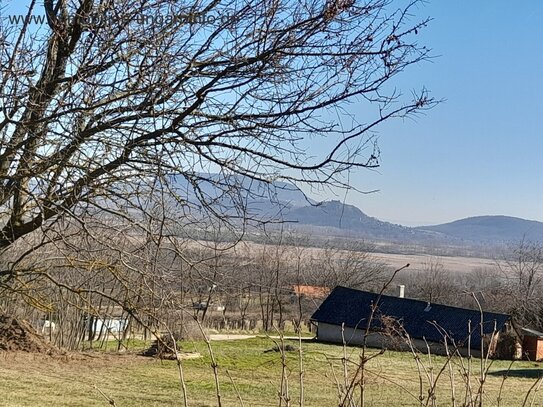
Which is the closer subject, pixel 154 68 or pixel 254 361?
pixel 154 68

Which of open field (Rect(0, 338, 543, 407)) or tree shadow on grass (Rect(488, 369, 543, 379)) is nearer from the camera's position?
open field (Rect(0, 338, 543, 407))

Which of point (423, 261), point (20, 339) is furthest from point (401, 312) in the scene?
point (423, 261)

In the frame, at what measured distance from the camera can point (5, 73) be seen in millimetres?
3379

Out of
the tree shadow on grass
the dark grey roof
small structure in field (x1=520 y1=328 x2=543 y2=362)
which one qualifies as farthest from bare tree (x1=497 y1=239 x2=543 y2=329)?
the tree shadow on grass

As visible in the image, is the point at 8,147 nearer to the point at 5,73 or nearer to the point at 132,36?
the point at 5,73

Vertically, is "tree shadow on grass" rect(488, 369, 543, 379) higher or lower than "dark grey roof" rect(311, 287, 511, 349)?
lower

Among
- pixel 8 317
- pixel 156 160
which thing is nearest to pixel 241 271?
pixel 156 160

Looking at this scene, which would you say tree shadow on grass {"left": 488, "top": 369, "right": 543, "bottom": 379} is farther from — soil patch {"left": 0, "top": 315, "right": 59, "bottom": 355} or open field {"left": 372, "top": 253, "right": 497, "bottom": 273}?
open field {"left": 372, "top": 253, "right": 497, "bottom": 273}

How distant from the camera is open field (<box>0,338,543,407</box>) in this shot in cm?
1320

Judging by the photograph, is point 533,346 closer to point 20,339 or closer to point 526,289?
point 526,289

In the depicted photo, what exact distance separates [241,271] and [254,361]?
18.1 m

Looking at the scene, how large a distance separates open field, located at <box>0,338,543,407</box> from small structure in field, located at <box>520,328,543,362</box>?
1124 centimetres

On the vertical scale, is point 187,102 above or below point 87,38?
below

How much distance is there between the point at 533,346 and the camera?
3372cm
